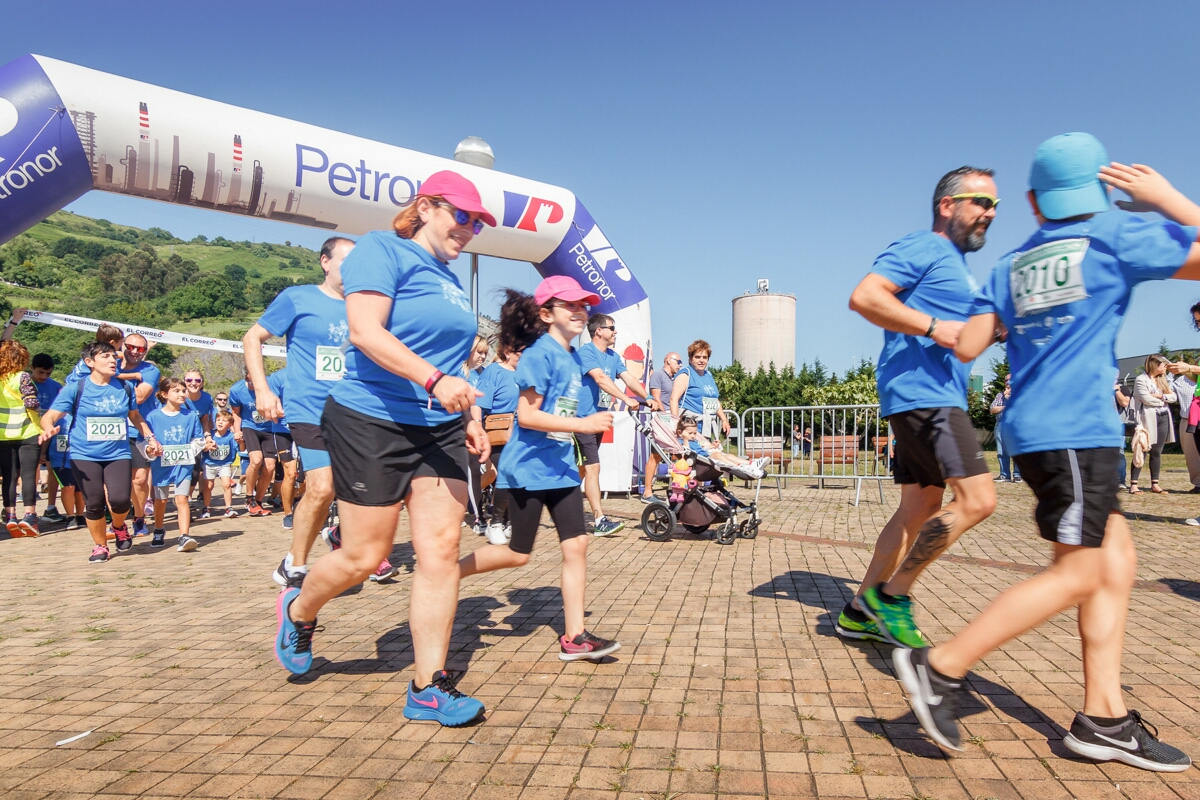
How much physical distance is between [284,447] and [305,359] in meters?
4.54

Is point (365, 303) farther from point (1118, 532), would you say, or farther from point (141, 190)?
point (141, 190)

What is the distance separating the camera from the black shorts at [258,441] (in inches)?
383

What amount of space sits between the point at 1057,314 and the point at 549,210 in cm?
912

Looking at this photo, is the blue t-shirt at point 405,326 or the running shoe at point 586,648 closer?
the blue t-shirt at point 405,326

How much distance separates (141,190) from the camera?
27.3 feet

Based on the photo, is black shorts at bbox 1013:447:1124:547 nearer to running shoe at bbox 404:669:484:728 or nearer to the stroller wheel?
running shoe at bbox 404:669:484:728

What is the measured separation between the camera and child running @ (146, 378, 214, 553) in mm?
7863

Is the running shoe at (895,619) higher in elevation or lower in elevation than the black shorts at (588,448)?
lower

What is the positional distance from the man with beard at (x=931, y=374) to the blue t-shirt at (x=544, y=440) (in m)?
1.42

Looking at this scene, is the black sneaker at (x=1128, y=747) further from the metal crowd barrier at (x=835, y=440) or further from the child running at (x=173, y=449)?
the metal crowd barrier at (x=835, y=440)

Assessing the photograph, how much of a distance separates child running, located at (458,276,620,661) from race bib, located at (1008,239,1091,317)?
1.78m

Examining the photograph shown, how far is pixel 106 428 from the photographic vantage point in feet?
22.9

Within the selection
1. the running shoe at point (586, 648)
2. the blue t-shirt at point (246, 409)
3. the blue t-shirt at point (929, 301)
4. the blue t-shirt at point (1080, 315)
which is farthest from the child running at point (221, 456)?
the blue t-shirt at point (1080, 315)

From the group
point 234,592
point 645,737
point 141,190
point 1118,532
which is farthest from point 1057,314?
point 141,190
